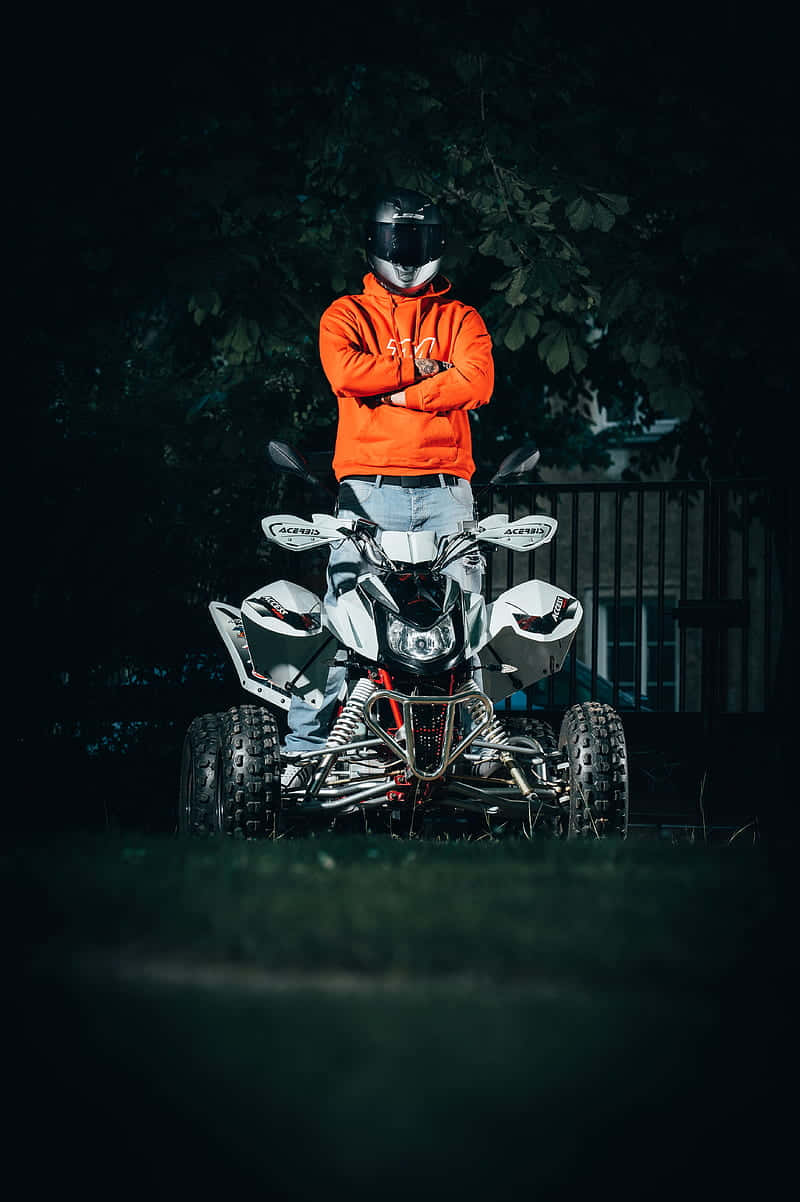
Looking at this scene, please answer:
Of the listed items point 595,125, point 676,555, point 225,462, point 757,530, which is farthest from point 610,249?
point 676,555

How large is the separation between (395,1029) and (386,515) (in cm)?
394

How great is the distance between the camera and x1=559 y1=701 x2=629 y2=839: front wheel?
600cm

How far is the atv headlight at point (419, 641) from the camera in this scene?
5801 mm

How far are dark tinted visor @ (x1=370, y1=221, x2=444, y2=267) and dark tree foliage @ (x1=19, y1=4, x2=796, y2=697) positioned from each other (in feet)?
6.70

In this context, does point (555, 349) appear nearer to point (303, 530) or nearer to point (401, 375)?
point (401, 375)

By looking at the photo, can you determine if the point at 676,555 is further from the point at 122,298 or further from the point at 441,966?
the point at 441,966

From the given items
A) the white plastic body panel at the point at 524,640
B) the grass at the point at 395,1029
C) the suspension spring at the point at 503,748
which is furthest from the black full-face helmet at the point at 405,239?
the grass at the point at 395,1029

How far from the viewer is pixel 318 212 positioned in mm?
9859

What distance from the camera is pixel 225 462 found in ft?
33.3

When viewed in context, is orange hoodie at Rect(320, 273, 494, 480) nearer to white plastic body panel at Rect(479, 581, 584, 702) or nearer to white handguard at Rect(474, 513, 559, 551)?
white handguard at Rect(474, 513, 559, 551)

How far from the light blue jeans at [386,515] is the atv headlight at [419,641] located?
1.88 feet

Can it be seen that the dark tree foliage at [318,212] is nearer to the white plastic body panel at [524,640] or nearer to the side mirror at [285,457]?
the white plastic body panel at [524,640]

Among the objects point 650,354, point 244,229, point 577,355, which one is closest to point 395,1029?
point 650,354

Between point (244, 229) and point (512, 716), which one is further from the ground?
point (244, 229)
